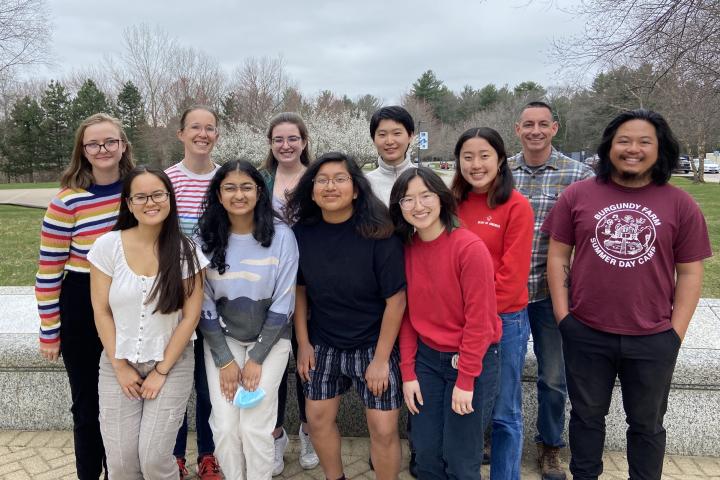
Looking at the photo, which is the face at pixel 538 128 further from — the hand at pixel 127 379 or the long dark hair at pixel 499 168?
the hand at pixel 127 379

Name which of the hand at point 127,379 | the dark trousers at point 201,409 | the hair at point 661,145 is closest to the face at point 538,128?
the hair at point 661,145

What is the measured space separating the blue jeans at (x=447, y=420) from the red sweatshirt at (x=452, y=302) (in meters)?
0.07

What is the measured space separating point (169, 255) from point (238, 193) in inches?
18.7

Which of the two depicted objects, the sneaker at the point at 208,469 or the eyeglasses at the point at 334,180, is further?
the sneaker at the point at 208,469

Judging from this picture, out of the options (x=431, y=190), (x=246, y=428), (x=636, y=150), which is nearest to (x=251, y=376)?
(x=246, y=428)

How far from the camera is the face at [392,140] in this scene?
327 centimetres

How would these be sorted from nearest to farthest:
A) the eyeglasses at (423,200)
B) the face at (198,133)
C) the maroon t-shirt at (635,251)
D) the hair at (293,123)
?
the maroon t-shirt at (635,251) < the eyeglasses at (423,200) < the face at (198,133) < the hair at (293,123)

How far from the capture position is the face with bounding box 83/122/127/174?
2.72m

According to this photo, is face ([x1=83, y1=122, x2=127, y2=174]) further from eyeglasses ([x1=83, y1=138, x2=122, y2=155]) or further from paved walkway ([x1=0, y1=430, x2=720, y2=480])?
paved walkway ([x1=0, y1=430, x2=720, y2=480])

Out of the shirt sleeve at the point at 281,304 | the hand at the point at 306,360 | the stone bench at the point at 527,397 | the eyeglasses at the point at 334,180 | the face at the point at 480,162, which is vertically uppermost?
the face at the point at 480,162

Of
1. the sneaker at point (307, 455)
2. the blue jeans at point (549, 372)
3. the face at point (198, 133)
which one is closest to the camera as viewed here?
the blue jeans at point (549, 372)

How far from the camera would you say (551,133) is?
313 cm

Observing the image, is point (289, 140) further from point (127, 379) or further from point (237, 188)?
point (127, 379)

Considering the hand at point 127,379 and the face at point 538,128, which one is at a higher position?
the face at point 538,128
